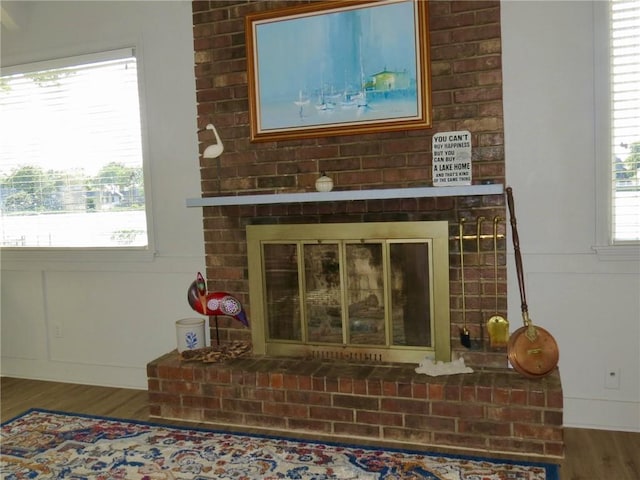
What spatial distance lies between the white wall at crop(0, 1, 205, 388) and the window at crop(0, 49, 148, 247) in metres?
0.10

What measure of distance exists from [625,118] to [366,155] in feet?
4.01

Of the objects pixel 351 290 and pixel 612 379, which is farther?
pixel 351 290

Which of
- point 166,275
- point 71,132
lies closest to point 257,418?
point 166,275

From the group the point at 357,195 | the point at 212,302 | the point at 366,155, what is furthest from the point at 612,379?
the point at 212,302

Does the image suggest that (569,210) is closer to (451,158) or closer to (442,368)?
(451,158)

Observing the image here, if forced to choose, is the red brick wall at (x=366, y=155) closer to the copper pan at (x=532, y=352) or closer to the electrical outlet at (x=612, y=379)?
the copper pan at (x=532, y=352)

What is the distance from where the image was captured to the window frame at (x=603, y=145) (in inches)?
100

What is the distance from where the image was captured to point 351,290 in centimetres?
289

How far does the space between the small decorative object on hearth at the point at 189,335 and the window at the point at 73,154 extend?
69 centimetres

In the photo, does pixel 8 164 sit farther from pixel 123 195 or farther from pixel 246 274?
pixel 246 274

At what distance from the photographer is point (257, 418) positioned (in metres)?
2.85

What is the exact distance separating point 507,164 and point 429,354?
1012 millimetres

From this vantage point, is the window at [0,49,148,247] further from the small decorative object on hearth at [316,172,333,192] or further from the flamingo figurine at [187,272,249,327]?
the small decorative object on hearth at [316,172,333,192]

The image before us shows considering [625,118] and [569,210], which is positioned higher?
[625,118]
